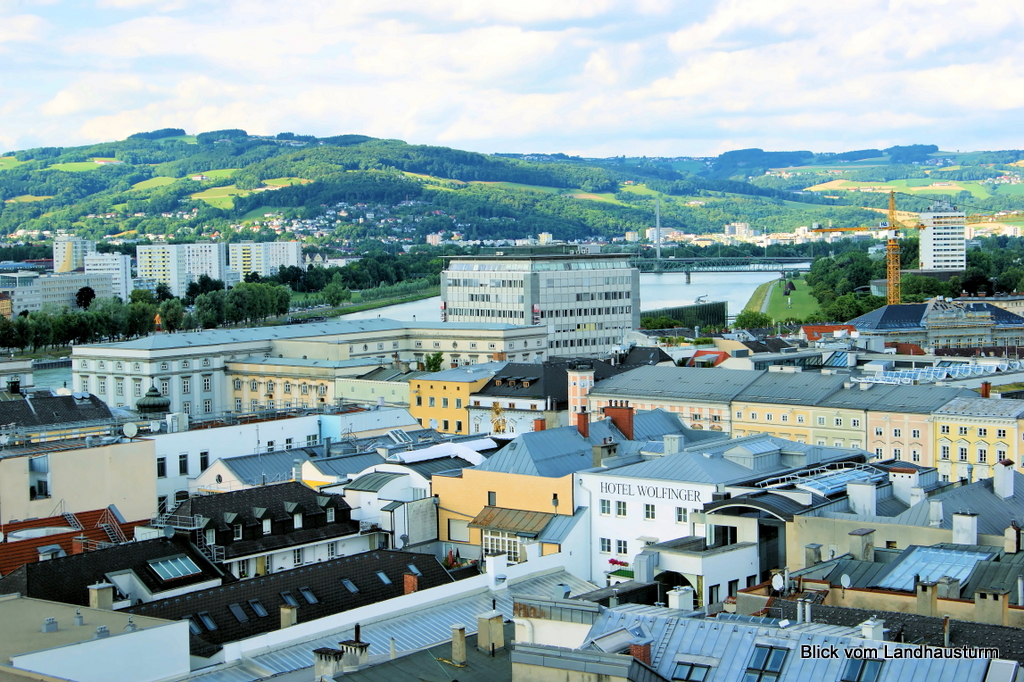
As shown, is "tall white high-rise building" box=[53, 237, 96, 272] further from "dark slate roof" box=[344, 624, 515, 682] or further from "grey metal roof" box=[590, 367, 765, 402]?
"dark slate roof" box=[344, 624, 515, 682]

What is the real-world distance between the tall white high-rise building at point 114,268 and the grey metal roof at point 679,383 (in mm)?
122129

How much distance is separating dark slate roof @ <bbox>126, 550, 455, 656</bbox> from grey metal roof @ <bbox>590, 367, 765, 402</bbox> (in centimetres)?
2239

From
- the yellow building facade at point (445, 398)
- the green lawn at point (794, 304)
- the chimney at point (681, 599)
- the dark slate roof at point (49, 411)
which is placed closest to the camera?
the chimney at point (681, 599)

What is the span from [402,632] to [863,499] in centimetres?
745

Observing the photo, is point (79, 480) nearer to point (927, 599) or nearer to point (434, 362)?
point (927, 599)

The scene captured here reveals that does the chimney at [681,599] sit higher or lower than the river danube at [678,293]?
higher

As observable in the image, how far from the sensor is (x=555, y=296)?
81.9 metres

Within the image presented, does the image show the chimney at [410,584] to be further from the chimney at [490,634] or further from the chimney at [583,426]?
the chimney at [583,426]

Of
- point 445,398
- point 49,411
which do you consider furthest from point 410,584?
point 445,398

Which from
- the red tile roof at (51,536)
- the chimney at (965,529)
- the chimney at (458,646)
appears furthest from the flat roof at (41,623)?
the chimney at (965,529)

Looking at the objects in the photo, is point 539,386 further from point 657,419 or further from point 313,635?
point 313,635

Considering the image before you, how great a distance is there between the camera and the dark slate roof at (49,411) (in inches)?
1321

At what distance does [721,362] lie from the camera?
49656mm

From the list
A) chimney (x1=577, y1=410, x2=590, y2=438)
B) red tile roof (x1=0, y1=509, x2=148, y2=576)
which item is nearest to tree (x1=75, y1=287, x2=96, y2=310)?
chimney (x1=577, y1=410, x2=590, y2=438)
